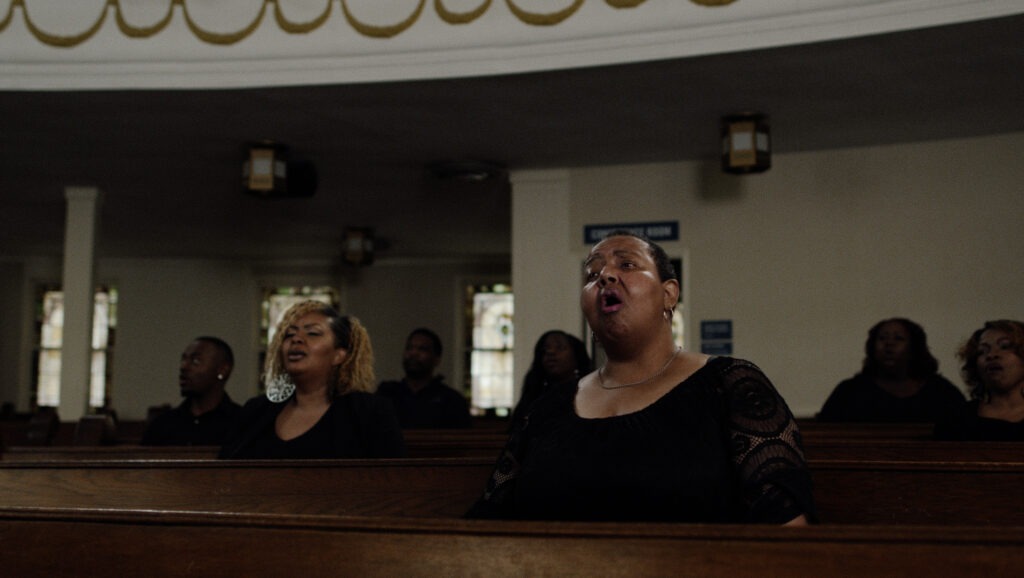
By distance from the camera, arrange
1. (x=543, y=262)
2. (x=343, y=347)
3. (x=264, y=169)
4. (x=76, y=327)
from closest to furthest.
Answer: (x=343, y=347), (x=264, y=169), (x=543, y=262), (x=76, y=327)

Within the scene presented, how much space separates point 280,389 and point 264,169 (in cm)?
347

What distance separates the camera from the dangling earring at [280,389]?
417 centimetres

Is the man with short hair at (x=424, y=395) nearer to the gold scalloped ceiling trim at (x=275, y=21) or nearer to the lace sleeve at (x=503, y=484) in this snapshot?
the gold scalloped ceiling trim at (x=275, y=21)

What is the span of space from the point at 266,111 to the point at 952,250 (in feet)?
14.8

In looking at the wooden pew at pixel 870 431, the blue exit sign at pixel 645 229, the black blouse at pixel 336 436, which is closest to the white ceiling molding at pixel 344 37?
the wooden pew at pixel 870 431

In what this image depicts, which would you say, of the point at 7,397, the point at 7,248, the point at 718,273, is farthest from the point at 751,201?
the point at 7,397

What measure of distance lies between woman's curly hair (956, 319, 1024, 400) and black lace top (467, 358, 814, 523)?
2.45 meters

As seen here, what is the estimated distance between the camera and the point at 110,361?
13688 mm

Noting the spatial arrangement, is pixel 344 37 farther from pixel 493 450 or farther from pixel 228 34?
pixel 493 450

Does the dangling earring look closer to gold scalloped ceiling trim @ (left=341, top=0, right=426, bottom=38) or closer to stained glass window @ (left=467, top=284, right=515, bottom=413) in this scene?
gold scalloped ceiling trim @ (left=341, top=0, right=426, bottom=38)

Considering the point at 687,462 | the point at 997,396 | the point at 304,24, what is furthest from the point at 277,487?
the point at 304,24

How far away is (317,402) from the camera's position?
4066mm

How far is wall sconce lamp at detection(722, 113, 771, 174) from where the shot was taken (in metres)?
6.62

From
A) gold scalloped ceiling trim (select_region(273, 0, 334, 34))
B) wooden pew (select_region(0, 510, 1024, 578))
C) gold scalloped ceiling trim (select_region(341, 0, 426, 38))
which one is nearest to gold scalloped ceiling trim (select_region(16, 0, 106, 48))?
gold scalloped ceiling trim (select_region(273, 0, 334, 34))
